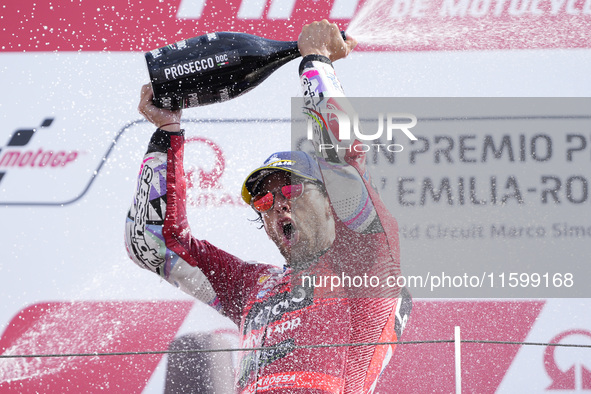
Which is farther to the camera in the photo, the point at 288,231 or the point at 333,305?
the point at 288,231

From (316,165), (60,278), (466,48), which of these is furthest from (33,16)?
(466,48)

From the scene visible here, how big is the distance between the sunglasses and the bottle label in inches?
10.6

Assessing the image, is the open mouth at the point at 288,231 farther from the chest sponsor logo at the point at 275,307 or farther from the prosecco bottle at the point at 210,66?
the prosecco bottle at the point at 210,66

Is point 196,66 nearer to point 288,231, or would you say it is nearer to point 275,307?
point 288,231

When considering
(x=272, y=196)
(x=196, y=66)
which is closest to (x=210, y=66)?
(x=196, y=66)

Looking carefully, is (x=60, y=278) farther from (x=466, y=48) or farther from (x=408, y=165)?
(x=466, y=48)

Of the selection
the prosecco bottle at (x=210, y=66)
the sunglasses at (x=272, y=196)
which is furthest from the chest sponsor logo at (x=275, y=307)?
the prosecco bottle at (x=210, y=66)

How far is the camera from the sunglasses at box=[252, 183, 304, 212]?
4.65 ft

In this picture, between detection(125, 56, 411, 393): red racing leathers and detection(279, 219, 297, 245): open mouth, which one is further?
detection(279, 219, 297, 245): open mouth

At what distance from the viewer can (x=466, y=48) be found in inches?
75.3

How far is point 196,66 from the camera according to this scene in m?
1.37

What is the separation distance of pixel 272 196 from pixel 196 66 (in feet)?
0.99

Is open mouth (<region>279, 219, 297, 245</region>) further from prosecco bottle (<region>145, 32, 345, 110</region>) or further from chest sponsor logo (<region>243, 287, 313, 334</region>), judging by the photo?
prosecco bottle (<region>145, 32, 345, 110</region>)

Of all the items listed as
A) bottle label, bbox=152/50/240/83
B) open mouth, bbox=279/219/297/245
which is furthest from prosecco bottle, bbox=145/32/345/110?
open mouth, bbox=279/219/297/245
